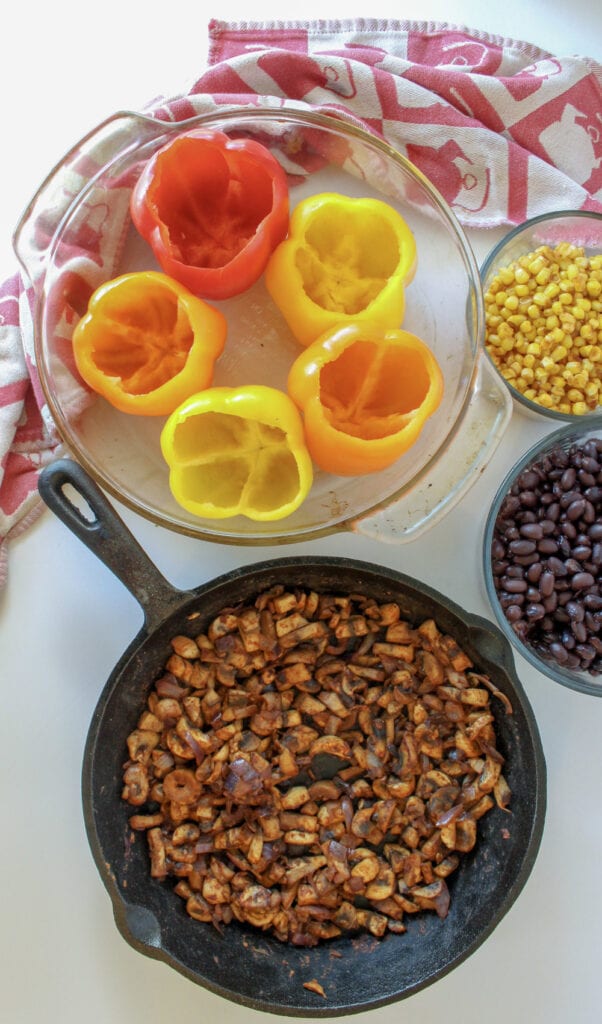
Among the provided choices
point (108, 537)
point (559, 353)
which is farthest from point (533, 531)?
point (108, 537)

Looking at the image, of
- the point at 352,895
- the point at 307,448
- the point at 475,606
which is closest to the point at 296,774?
the point at 352,895

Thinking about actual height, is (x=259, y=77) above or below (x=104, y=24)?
below

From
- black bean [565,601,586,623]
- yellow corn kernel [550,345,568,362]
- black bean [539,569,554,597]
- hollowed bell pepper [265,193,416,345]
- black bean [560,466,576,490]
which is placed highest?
hollowed bell pepper [265,193,416,345]

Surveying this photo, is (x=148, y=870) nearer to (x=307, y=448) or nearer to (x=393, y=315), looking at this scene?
(x=307, y=448)

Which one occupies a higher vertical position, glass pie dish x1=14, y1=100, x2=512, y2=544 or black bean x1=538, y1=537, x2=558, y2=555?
glass pie dish x1=14, y1=100, x2=512, y2=544

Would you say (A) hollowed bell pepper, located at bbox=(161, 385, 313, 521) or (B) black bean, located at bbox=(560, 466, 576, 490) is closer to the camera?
(A) hollowed bell pepper, located at bbox=(161, 385, 313, 521)

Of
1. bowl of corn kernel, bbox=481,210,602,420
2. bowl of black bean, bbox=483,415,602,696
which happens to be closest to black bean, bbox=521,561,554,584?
bowl of black bean, bbox=483,415,602,696

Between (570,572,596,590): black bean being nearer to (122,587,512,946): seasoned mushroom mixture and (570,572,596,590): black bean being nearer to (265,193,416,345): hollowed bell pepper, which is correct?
(122,587,512,946): seasoned mushroom mixture
